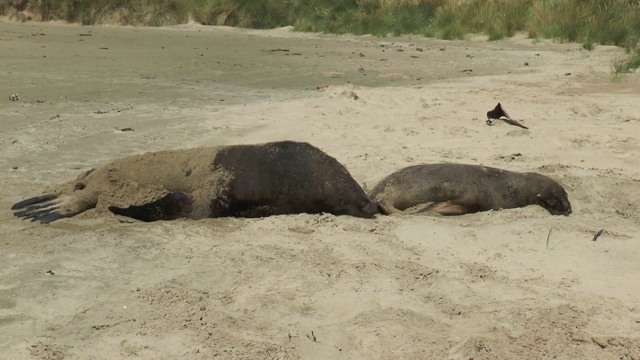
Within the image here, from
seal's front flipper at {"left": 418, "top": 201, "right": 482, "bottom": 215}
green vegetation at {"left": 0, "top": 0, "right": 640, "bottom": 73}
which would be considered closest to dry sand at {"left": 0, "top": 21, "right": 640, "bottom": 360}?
seal's front flipper at {"left": 418, "top": 201, "right": 482, "bottom": 215}

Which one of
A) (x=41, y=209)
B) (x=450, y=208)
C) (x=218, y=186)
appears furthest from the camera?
(x=450, y=208)

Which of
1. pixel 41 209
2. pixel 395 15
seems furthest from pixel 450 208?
pixel 395 15

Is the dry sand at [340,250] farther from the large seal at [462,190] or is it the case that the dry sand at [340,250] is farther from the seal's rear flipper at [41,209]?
the large seal at [462,190]

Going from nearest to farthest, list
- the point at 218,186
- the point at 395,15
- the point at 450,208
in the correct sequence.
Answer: the point at 218,186 < the point at 450,208 < the point at 395,15

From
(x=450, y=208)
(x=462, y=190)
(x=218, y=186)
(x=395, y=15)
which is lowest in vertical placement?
(x=450, y=208)

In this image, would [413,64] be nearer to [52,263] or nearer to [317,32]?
[317,32]

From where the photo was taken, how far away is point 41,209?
5.11 m

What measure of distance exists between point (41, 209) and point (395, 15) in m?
17.5

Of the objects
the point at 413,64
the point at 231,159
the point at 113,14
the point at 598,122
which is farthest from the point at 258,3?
the point at 231,159

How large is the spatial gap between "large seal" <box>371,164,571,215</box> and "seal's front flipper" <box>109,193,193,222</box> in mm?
1466

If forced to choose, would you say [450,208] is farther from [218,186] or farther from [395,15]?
[395,15]

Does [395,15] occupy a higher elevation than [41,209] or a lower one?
higher

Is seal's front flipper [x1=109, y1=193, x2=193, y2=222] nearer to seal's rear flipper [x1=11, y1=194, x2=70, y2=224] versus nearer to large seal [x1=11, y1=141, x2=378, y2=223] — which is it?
large seal [x1=11, y1=141, x2=378, y2=223]

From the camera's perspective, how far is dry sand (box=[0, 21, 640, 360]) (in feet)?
11.4
